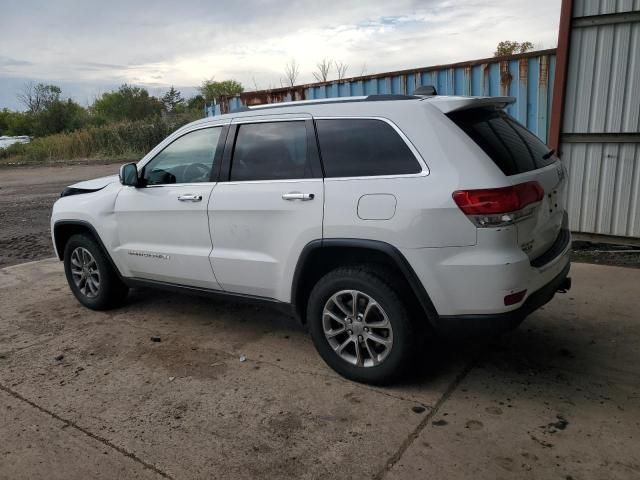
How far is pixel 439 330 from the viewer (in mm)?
3117

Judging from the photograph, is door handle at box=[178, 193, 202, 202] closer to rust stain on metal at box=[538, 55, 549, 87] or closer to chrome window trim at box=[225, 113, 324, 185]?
chrome window trim at box=[225, 113, 324, 185]

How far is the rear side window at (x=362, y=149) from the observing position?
10.4 ft

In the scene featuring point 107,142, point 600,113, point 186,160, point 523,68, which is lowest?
point 107,142

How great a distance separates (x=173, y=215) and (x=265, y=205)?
38.9 inches

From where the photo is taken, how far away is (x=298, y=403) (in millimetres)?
3309

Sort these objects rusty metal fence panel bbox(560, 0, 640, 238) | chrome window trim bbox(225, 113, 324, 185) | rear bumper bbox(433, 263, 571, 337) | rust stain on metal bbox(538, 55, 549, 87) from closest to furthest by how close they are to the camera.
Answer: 1. rear bumper bbox(433, 263, 571, 337)
2. chrome window trim bbox(225, 113, 324, 185)
3. rusty metal fence panel bbox(560, 0, 640, 238)
4. rust stain on metal bbox(538, 55, 549, 87)

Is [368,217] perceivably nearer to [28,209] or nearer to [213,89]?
[28,209]

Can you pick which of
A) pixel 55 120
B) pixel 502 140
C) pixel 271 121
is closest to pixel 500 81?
pixel 502 140

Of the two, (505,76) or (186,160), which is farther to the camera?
(505,76)

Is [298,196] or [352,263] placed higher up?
[298,196]

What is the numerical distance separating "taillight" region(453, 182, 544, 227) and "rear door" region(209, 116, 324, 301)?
92cm

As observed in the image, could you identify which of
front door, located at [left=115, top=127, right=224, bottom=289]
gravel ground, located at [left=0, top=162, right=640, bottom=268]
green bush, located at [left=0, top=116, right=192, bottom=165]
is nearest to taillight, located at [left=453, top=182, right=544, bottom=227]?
front door, located at [left=115, top=127, right=224, bottom=289]

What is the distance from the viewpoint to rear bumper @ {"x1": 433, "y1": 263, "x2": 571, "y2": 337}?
297 centimetres

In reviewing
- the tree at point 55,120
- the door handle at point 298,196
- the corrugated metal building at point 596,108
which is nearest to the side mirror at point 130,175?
the door handle at point 298,196
